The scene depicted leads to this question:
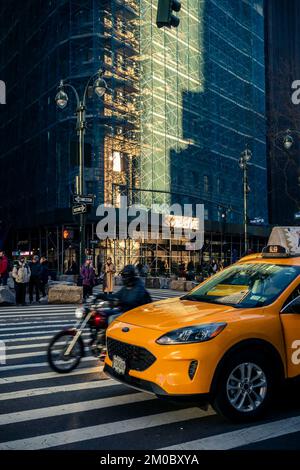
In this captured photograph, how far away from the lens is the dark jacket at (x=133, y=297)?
303 inches

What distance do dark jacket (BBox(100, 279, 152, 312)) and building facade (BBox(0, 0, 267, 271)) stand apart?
22.3 m

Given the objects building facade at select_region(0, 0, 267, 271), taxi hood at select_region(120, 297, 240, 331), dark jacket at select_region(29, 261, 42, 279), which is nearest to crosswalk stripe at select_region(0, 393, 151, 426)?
taxi hood at select_region(120, 297, 240, 331)

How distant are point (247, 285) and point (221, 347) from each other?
4.32 feet

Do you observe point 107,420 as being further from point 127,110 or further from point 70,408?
point 127,110

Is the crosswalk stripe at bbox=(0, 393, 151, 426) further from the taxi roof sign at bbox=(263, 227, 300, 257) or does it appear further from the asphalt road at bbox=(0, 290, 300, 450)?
the taxi roof sign at bbox=(263, 227, 300, 257)

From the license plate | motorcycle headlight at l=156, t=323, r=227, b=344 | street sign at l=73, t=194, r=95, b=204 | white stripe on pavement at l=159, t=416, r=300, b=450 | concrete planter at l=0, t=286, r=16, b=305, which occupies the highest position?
street sign at l=73, t=194, r=95, b=204

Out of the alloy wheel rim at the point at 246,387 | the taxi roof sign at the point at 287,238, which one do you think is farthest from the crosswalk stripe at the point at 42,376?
the taxi roof sign at the point at 287,238

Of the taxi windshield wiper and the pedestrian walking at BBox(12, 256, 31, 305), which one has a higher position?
the taxi windshield wiper

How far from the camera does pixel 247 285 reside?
6.19 meters

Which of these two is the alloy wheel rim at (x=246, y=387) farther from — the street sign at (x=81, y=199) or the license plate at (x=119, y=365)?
the street sign at (x=81, y=199)

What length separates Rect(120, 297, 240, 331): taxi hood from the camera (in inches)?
209

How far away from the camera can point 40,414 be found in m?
5.57

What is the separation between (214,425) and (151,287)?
78.9 ft

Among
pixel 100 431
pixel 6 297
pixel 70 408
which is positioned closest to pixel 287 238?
pixel 6 297
